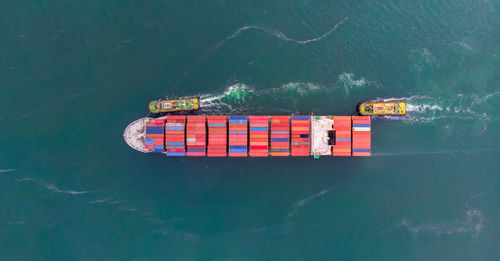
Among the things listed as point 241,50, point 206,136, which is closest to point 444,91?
point 241,50

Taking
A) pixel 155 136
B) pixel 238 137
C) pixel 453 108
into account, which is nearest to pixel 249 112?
pixel 238 137

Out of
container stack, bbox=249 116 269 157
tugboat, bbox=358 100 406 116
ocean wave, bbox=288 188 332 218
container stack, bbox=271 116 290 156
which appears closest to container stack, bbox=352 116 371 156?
tugboat, bbox=358 100 406 116

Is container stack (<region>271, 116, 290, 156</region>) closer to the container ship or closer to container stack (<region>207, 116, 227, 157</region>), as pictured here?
the container ship

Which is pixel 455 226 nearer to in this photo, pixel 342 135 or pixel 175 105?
pixel 342 135

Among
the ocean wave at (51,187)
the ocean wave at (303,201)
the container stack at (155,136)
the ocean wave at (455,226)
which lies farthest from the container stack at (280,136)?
the ocean wave at (51,187)

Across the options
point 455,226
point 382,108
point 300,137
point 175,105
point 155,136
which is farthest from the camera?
point 455,226

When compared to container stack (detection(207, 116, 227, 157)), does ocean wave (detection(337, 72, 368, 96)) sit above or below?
above
